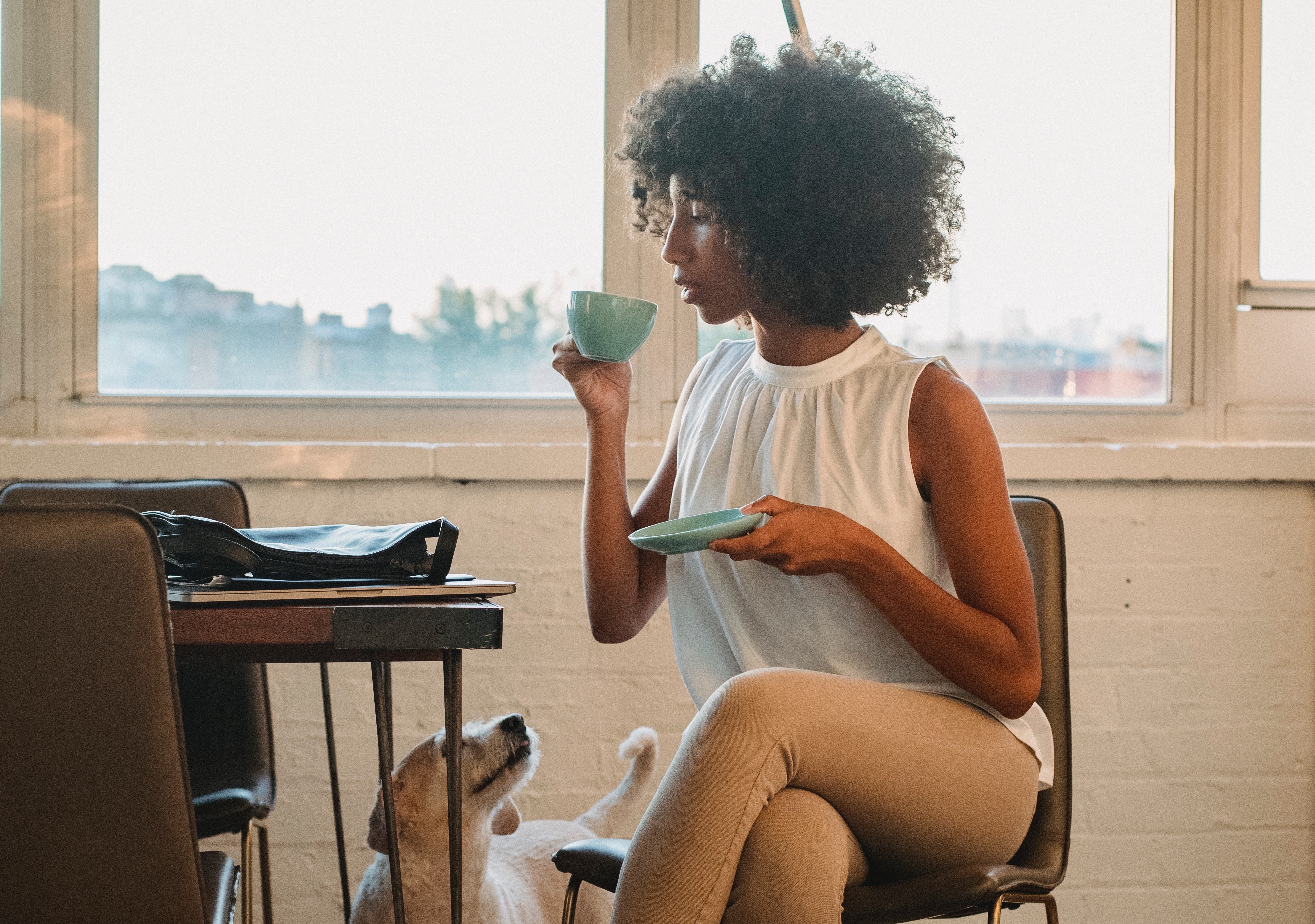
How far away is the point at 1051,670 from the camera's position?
4.38 feet

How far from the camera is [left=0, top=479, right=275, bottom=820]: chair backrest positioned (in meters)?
1.58

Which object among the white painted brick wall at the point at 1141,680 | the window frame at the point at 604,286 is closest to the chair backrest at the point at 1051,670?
the white painted brick wall at the point at 1141,680

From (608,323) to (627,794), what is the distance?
0.93 meters

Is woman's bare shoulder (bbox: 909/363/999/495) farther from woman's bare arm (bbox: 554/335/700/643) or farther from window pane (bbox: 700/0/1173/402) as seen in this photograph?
window pane (bbox: 700/0/1173/402)

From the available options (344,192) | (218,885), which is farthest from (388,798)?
(344,192)

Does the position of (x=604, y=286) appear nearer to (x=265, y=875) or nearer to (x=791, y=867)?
(x=265, y=875)

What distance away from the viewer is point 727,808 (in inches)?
34.8

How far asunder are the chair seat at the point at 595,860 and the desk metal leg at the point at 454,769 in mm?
205

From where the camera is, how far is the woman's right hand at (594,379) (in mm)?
1285

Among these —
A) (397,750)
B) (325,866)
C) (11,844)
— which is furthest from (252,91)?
(11,844)

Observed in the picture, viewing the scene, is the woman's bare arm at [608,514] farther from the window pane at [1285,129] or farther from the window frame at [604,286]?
the window pane at [1285,129]

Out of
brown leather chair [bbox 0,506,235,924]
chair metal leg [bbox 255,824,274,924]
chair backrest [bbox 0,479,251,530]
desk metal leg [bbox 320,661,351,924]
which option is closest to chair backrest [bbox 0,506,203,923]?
brown leather chair [bbox 0,506,235,924]

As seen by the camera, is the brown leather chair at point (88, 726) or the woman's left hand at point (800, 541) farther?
the woman's left hand at point (800, 541)

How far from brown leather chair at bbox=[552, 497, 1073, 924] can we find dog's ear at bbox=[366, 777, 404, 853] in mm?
213
